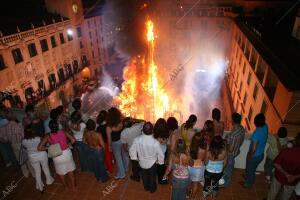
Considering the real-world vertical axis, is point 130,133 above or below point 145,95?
above

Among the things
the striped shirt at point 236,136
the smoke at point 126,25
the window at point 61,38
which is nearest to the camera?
the striped shirt at point 236,136

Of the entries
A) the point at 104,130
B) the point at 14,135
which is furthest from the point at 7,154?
the point at 104,130

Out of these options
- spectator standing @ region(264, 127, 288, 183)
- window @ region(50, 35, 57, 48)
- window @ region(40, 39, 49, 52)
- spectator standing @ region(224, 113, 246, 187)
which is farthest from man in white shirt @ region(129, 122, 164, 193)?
window @ region(50, 35, 57, 48)

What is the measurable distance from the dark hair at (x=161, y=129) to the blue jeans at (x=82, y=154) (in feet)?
8.02

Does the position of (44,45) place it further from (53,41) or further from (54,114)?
(54,114)

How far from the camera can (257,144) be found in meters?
5.73

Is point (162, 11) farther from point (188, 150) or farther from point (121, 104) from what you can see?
point (188, 150)

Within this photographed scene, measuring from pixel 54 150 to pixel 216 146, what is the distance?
407 centimetres

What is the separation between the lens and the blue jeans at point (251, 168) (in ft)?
19.6

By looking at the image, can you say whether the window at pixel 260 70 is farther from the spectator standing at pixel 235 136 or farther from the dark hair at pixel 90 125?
the dark hair at pixel 90 125

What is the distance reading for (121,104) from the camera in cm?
3797

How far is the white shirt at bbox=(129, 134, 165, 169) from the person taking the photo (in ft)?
17.3

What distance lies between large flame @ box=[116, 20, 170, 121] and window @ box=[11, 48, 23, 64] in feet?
55.3

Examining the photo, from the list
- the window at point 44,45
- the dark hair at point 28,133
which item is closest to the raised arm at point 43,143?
the dark hair at point 28,133
